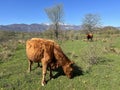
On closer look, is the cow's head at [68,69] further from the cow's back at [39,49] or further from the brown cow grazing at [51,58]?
the cow's back at [39,49]

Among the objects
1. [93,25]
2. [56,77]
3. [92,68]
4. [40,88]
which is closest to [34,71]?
[56,77]

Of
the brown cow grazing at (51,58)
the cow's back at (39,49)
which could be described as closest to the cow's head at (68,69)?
the brown cow grazing at (51,58)

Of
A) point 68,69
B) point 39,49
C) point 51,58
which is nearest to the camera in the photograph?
point 51,58

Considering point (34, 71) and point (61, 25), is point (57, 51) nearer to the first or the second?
point (34, 71)

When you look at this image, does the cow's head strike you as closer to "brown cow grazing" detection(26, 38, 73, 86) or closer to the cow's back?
"brown cow grazing" detection(26, 38, 73, 86)

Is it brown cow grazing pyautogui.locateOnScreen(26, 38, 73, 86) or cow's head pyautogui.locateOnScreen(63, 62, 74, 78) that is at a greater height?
brown cow grazing pyautogui.locateOnScreen(26, 38, 73, 86)

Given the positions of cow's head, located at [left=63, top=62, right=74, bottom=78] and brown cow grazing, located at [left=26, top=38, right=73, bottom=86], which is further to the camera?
cow's head, located at [left=63, top=62, right=74, bottom=78]

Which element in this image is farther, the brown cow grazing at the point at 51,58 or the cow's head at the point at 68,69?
the cow's head at the point at 68,69

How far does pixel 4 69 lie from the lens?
576 inches

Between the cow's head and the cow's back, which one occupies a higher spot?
the cow's back

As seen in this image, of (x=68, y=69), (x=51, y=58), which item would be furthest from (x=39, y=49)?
(x=68, y=69)

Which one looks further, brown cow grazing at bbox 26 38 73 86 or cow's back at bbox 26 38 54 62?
cow's back at bbox 26 38 54 62

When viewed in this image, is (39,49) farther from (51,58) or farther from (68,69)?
(68,69)

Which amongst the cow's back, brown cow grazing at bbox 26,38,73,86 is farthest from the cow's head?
the cow's back
